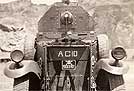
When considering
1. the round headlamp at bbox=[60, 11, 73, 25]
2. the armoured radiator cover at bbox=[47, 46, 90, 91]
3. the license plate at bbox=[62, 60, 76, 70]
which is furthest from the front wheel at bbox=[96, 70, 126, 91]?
the round headlamp at bbox=[60, 11, 73, 25]

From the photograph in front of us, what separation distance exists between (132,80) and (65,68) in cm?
393

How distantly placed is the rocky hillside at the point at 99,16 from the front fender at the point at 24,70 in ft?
20.3

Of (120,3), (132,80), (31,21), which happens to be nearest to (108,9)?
(120,3)

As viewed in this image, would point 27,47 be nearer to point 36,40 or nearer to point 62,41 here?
point 36,40

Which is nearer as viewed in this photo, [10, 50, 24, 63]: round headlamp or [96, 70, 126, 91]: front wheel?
[10, 50, 24, 63]: round headlamp

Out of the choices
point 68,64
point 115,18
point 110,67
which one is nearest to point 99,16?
point 115,18

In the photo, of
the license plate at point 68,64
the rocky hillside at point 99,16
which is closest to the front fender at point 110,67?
the license plate at point 68,64

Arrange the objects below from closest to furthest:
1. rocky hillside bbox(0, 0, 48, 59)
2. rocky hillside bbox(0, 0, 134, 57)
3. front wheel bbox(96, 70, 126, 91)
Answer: front wheel bbox(96, 70, 126, 91), rocky hillside bbox(0, 0, 48, 59), rocky hillside bbox(0, 0, 134, 57)

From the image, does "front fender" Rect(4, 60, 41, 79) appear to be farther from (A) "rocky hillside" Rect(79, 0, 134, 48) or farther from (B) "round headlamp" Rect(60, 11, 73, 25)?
(A) "rocky hillside" Rect(79, 0, 134, 48)

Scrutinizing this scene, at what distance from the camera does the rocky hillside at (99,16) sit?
13.6 metres

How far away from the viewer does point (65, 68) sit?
688cm

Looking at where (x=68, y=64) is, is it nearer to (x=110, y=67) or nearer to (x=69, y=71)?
(x=69, y=71)

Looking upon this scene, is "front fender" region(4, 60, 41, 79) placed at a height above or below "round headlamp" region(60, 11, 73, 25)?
below

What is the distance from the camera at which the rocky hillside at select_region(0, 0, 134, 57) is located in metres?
13.6
